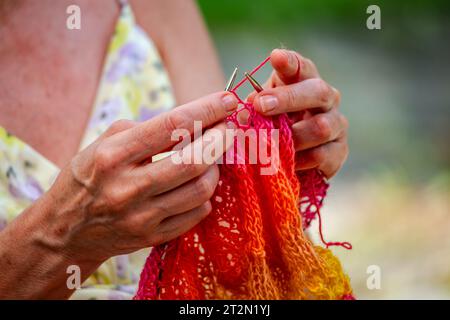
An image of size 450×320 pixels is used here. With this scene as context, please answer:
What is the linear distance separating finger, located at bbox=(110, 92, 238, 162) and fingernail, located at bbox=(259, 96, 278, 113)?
0.34 feet

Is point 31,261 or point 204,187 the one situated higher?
point 204,187

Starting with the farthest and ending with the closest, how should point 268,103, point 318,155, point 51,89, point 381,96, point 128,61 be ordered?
1. point 381,96
2. point 128,61
3. point 51,89
4. point 318,155
5. point 268,103

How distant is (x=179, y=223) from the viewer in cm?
79

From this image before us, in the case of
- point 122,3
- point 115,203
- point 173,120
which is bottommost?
point 115,203

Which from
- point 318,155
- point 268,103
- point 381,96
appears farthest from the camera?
point 381,96

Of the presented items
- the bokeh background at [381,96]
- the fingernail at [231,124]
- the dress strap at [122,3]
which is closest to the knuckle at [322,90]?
the fingernail at [231,124]

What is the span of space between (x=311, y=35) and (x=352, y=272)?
0.97 metres

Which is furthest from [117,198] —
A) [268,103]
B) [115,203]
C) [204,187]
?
[268,103]

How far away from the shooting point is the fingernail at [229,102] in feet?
2.47

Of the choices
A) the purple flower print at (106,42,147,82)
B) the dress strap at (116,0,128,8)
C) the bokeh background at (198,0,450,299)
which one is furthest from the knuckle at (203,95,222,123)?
the bokeh background at (198,0,450,299)

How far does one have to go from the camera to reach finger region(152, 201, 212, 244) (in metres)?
0.78

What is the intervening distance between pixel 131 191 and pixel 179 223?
92mm

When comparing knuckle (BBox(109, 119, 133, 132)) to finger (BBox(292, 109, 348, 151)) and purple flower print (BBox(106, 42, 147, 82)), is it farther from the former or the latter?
purple flower print (BBox(106, 42, 147, 82))

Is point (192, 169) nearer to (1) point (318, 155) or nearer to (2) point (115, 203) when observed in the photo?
(2) point (115, 203)
